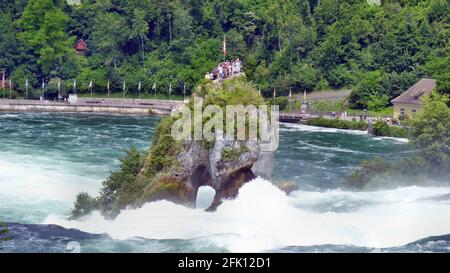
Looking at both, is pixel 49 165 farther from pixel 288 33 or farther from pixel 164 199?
pixel 288 33

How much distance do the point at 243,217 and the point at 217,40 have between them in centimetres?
6790

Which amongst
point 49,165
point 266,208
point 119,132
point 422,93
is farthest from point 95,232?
point 422,93

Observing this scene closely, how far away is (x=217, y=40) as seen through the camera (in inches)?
4589

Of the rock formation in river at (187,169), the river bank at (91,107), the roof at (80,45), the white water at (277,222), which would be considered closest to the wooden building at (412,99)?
the river bank at (91,107)

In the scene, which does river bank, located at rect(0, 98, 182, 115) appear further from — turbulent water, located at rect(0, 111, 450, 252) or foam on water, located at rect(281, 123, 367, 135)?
turbulent water, located at rect(0, 111, 450, 252)

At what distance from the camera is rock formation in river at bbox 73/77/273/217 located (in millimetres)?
51188

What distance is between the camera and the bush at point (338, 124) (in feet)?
305

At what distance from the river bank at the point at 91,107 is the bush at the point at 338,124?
1641cm

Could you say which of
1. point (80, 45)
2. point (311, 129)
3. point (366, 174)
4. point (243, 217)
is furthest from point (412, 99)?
point (243, 217)

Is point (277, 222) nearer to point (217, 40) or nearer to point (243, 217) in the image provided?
point (243, 217)

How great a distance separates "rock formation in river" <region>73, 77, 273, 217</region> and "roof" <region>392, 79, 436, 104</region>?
4165cm

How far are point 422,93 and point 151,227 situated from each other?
168ft

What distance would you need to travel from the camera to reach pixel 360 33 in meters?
111

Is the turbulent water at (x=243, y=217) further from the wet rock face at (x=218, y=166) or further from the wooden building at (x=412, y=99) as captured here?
the wooden building at (x=412, y=99)
